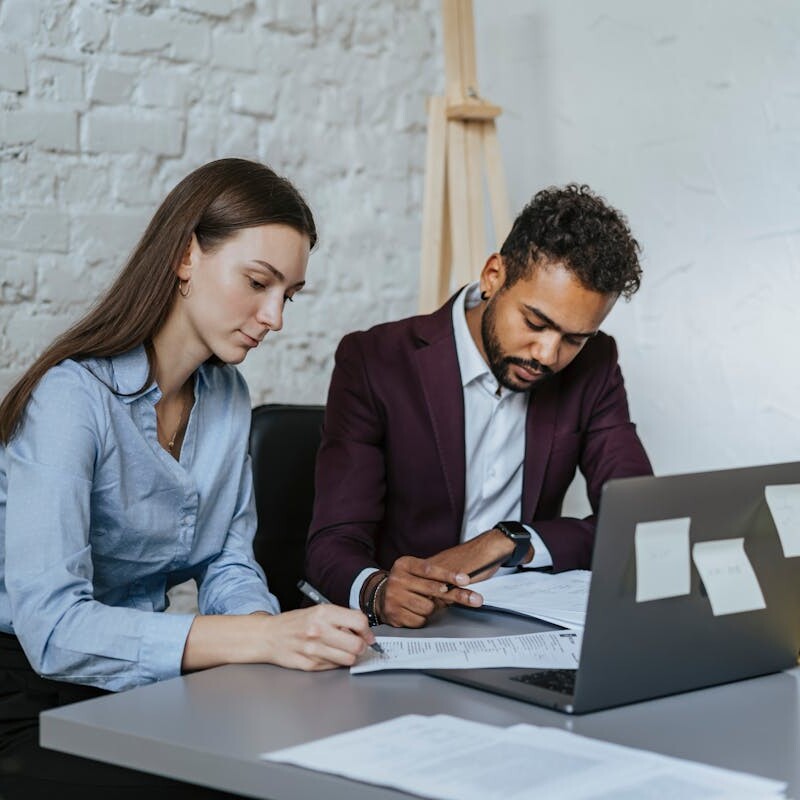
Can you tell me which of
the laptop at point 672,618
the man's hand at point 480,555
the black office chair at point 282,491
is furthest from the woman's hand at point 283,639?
the black office chair at point 282,491

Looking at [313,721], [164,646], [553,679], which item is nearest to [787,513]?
[553,679]

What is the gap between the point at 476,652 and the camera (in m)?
1.50

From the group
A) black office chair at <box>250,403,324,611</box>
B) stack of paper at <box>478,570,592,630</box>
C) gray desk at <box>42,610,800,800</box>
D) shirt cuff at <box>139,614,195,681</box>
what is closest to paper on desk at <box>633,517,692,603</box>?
gray desk at <box>42,610,800,800</box>

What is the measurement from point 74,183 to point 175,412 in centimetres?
111

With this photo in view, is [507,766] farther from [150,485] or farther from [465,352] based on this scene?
[465,352]

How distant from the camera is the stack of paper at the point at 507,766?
3.25 feet

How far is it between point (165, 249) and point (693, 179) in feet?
5.63

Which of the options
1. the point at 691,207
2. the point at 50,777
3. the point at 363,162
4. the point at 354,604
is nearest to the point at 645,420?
the point at 691,207

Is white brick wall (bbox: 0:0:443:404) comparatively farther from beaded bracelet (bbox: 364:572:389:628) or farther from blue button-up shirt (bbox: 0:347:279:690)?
beaded bracelet (bbox: 364:572:389:628)

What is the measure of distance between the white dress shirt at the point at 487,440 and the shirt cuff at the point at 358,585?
1.29 feet

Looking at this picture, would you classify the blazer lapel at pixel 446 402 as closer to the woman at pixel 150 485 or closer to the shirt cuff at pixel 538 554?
the shirt cuff at pixel 538 554

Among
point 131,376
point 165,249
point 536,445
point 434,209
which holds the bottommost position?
point 536,445

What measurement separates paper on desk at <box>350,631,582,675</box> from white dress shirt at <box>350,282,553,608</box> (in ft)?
2.35

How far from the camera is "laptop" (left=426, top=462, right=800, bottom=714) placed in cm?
122
